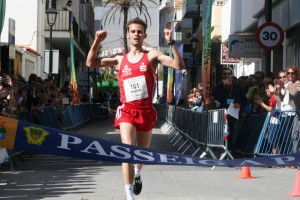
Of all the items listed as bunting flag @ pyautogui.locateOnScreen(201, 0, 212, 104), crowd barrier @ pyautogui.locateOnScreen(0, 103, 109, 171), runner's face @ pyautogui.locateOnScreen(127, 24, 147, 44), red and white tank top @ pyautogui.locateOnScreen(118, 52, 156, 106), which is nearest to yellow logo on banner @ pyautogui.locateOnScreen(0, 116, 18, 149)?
red and white tank top @ pyautogui.locateOnScreen(118, 52, 156, 106)

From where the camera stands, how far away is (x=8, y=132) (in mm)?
6633

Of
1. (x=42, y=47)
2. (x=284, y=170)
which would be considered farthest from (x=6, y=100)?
(x=42, y=47)

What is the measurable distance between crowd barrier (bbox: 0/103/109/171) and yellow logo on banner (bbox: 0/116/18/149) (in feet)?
20.0

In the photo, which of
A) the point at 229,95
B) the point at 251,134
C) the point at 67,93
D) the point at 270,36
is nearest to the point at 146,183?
the point at 251,134

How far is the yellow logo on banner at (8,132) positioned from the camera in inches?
260

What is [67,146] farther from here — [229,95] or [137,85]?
[229,95]

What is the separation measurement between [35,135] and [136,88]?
99.4 inches

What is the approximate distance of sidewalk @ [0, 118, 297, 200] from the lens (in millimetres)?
10625

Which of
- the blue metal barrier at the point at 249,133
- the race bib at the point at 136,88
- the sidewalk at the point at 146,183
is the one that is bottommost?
the sidewalk at the point at 146,183

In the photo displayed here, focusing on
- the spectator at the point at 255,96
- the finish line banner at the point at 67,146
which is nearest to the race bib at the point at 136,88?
the finish line banner at the point at 67,146

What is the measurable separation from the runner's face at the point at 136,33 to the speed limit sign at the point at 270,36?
10370 mm

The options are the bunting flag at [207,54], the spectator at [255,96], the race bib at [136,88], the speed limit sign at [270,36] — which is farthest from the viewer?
the speed limit sign at [270,36]

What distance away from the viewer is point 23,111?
1625 cm

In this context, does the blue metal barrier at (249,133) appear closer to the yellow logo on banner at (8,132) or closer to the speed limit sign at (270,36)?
the speed limit sign at (270,36)
